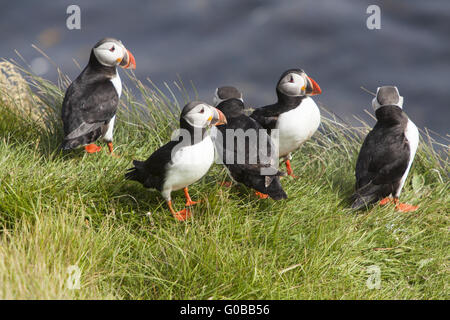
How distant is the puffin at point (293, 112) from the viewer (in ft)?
19.8

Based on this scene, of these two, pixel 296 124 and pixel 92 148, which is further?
pixel 92 148

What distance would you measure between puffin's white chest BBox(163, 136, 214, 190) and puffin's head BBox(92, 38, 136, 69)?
85.0 inches

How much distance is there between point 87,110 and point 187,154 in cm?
204

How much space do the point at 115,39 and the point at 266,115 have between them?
198cm

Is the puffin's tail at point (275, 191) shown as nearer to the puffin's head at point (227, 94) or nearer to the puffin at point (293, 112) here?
the puffin at point (293, 112)

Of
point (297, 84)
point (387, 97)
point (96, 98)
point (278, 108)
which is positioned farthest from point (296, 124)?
point (96, 98)

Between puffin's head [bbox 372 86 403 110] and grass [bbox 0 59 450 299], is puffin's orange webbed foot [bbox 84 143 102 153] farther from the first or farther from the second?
puffin's head [bbox 372 86 403 110]

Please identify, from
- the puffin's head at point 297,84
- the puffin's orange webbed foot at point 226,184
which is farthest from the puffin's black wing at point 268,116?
the puffin's orange webbed foot at point 226,184

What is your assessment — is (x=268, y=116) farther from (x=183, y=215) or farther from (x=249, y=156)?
(x=183, y=215)

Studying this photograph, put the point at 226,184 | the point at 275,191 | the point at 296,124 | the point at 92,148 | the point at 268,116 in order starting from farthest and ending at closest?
the point at 92,148 < the point at 268,116 < the point at 296,124 < the point at 226,184 < the point at 275,191

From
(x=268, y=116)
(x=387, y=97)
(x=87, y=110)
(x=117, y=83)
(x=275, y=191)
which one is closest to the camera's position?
(x=275, y=191)

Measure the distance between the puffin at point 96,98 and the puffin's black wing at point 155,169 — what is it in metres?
1.28

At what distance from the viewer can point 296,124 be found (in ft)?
19.7

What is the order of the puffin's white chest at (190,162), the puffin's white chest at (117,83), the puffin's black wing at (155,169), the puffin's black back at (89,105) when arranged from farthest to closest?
1. the puffin's white chest at (117,83)
2. the puffin's black back at (89,105)
3. the puffin's black wing at (155,169)
4. the puffin's white chest at (190,162)
